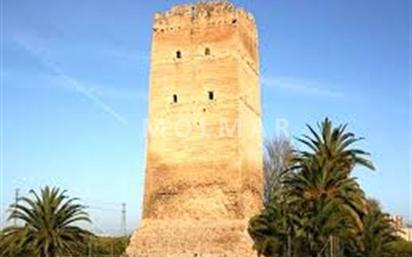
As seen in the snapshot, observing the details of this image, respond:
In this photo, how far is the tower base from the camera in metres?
29.1

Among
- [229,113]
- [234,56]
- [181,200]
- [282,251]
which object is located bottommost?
[282,251]

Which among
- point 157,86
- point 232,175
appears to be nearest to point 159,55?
point 157,86

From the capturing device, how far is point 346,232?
83.1ft

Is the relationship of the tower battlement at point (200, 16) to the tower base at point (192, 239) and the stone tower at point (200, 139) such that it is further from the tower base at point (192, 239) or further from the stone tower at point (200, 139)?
the tower base at point (192, 239)

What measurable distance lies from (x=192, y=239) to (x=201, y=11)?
10943 mm

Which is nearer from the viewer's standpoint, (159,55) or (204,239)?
(204,239)

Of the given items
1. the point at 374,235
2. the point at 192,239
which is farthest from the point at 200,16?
the point at 374,235

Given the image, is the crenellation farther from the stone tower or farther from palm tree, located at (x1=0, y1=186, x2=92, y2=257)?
palm tree, located at (x1=0, y1=186, x2=92, y2=257)

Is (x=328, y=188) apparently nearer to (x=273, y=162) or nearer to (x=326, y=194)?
(x=326, y=194)

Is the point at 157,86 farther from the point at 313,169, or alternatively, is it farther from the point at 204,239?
the point at 313,169

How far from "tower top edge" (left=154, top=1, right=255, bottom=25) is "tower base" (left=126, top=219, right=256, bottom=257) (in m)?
9.86

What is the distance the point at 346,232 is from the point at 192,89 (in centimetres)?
1044

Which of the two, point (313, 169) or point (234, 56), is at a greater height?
point (234, 56)

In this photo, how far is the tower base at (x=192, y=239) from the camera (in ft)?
95.6
